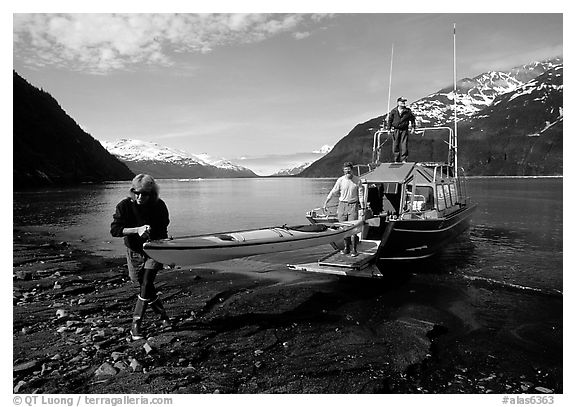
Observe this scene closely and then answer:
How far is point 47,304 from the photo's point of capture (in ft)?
26.1

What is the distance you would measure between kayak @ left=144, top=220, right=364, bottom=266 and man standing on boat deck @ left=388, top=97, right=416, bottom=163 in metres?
6.42

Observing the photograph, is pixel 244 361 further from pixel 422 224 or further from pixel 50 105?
pixel 50 105

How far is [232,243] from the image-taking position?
21.4 feet

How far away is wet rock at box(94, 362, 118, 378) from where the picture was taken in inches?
200

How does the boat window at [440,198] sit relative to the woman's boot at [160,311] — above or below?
above

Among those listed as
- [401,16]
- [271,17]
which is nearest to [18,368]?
[271,17]

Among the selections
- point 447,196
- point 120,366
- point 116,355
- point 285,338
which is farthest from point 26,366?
point 447,196

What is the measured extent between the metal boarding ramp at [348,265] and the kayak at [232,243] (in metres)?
0.94

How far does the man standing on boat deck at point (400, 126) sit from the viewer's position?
1373 centimetres

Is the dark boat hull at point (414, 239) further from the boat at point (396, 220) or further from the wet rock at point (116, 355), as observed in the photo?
the wet rock at point (116, 355)

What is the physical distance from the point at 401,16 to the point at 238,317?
22.2ft

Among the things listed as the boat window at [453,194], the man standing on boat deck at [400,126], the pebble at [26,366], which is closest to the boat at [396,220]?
the man standing on boat deck at [400,126]

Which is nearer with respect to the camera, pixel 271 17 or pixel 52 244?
pixel 271 17

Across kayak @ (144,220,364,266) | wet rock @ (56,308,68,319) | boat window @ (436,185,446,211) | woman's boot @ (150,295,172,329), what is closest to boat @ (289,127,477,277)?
boat window @ (436,185,446,211)
